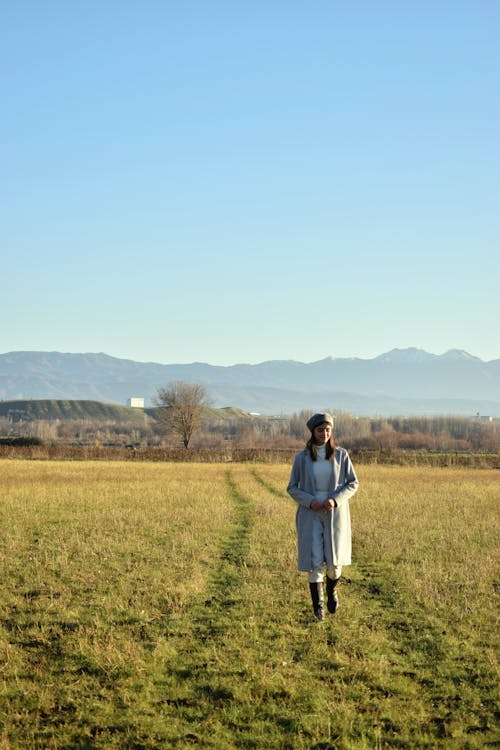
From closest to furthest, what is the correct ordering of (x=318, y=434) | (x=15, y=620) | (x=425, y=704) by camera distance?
(x=425, y=704) < (x=318, y=434) < (x=15, y=620)

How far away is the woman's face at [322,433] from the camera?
11.7 metres

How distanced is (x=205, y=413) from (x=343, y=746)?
4606 inches

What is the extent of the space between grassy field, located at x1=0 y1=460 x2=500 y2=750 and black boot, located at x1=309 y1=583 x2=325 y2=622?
263mm

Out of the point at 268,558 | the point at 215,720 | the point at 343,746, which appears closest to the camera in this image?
the point at 343,746

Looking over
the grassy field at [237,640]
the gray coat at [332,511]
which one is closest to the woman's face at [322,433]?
the gray coat at [332,511]

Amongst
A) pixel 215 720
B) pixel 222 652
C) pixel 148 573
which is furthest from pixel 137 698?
pixel 148 573

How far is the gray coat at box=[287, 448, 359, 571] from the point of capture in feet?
38.4

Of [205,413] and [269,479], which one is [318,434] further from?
[205,413]

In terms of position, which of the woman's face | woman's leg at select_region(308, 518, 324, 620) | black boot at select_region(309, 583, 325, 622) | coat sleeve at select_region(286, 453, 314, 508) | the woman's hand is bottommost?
black boot at select_region(309, 583, 325, 622)

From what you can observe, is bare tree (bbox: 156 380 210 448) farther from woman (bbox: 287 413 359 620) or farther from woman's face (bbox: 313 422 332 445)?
woman's face (bbox: 313 422 332 445)

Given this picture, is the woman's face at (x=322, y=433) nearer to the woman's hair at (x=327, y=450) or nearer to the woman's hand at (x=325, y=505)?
the woman's hair at (x=327, y=450)

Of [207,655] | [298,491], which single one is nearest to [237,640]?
[207,655]

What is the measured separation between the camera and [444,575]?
647 inches

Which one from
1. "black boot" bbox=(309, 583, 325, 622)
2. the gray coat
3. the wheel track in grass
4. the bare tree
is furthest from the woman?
the bare tree
